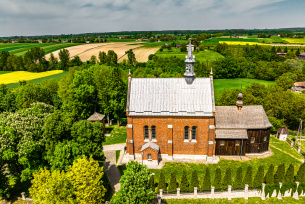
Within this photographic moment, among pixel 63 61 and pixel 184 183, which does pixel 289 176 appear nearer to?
pixel 184 183

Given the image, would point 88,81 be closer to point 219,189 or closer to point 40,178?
point 40,178

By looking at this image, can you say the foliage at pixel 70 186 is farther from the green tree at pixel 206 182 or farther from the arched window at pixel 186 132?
the arched window at pixel 186 132

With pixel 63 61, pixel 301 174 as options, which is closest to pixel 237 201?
pixel 301 174

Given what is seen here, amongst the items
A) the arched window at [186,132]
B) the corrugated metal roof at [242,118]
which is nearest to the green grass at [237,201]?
the arched window at [186,132]

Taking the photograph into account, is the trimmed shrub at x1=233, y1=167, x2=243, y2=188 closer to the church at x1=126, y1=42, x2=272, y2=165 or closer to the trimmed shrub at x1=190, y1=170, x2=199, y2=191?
the trimmed shrub at x1=190, y1=170, x2=199, y2=191

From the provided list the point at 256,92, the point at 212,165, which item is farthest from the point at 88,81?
the point at 256,92

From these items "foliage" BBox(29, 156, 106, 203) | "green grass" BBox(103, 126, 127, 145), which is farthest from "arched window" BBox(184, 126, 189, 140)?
"foliage" BBox(29, 156, 106, 203)
